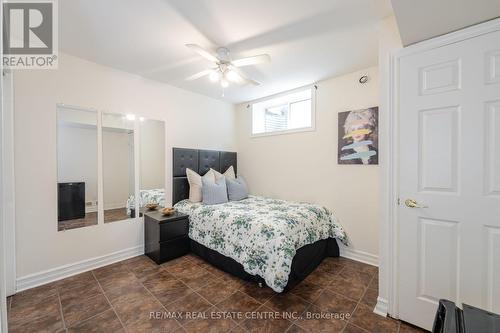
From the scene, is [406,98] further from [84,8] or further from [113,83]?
[113,83]

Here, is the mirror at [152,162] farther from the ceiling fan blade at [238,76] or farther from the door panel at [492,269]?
the door panel at [492,269]

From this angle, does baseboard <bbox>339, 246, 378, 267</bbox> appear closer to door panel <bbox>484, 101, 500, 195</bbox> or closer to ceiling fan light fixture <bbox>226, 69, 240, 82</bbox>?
door panel <bbox>484, 101, 500, 195</bbox>

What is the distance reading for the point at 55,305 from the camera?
6.21ft

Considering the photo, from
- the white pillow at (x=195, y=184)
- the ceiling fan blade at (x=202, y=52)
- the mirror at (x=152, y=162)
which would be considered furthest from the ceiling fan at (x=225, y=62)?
the white pillow at (x=195, y=184)

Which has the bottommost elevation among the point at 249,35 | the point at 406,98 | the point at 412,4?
the point at 406,98

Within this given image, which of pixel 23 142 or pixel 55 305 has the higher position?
pixel 23 142

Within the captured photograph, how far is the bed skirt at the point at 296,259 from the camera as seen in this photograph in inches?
87.3

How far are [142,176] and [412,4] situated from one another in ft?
11.0

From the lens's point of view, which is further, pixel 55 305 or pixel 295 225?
pixel 295 225

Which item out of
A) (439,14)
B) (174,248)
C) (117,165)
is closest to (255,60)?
(439,14)

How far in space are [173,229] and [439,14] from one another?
326cm

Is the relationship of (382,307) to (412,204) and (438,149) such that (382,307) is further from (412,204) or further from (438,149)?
(438,149)

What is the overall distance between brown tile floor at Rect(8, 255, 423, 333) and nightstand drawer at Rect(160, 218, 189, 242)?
39 centimetres

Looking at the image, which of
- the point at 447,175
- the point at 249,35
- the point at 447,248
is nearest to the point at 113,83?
the point at 249,35
